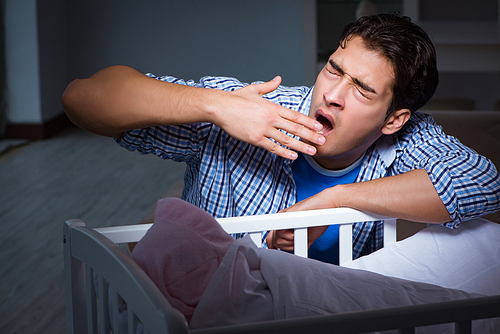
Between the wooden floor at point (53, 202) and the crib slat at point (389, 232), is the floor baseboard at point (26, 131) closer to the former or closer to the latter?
the wooden floor at point (53, 202)

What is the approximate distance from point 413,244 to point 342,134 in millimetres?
238

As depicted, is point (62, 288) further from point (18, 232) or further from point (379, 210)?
point (379, 210)

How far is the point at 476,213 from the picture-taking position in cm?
83

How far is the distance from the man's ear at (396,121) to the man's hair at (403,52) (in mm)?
12

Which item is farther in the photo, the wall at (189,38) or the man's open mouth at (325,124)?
the wall at (189,38)

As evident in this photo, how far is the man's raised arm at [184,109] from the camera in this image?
817 millimetres

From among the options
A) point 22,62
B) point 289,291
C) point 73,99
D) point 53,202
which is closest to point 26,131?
point 22,62

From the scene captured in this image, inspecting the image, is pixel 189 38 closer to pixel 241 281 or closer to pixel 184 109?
pixel 184 109

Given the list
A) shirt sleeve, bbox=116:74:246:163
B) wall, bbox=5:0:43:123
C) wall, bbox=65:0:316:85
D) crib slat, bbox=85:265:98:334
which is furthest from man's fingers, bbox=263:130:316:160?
wall, bbox=65:0:316:85

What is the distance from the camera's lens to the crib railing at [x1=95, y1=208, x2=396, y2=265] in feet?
2.43

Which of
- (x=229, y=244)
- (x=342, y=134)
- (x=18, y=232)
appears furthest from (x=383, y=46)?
(x=18, y=232)

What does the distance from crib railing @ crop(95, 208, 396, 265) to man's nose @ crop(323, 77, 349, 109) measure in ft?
0.65

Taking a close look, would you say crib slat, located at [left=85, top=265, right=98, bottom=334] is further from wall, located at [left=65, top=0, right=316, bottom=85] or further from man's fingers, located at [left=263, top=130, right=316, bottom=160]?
wall, located at [left=65, top=0, right=316, bottom=85]

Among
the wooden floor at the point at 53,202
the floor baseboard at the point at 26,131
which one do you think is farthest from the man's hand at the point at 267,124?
the floor baseboard at the point at 26,131
